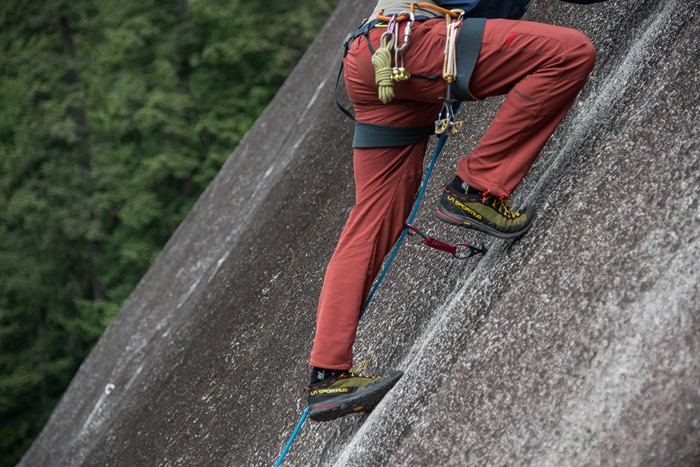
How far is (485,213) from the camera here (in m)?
3.40

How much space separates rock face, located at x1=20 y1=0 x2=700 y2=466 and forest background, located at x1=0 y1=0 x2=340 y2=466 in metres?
14.7

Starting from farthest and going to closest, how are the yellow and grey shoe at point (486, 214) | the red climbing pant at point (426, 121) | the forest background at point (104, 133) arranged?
the forest background at point (104, 133)
the yellow and grey shoe at point (486, 214)
the red climbing pant at point (426, 121)

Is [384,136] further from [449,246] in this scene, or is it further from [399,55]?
[449,246]

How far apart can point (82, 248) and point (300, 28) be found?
8.68 m

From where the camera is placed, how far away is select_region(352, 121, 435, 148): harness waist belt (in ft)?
11.7

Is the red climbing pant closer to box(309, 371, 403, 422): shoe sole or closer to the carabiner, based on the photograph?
the carabiner

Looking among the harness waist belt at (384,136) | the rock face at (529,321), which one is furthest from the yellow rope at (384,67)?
the rock face at (529,321)

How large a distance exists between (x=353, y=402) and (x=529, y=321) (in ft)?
2.89

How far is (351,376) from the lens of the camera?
3.55 metres

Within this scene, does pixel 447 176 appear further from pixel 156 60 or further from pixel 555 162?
pixel 156 60

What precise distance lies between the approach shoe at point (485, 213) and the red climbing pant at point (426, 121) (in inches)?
2.4

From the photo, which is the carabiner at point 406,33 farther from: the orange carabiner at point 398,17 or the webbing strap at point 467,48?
the webbing strap at point 467,48

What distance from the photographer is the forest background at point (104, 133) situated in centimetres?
1964

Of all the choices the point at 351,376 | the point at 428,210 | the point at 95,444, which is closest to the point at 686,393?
the point at 351,376
